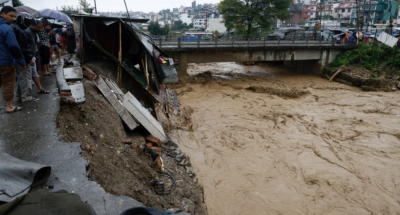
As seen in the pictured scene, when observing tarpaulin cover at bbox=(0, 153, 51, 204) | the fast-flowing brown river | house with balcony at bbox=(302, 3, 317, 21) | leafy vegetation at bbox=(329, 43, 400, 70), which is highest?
house with balcony at bbox=(302, 3, 317, 21)

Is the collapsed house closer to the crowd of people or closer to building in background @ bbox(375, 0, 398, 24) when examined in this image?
the crowd of people

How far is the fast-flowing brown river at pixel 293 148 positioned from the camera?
6.47 m

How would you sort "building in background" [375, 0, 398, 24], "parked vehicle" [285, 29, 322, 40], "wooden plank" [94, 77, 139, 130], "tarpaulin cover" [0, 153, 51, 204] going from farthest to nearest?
"building in background" [375, 0, 398, 24] < "parked vehicle" [285, 29, 322, 40] < "wooden plank" [94, 77, 139, 130] < "tarpaulin cover" [0, 153, 51, 204]

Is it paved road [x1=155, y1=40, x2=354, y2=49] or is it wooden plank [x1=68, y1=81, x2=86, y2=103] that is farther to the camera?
paved road [x1=155, y1=40, x2=354, y2=49]

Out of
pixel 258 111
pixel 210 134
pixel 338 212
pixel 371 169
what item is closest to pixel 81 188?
pixel 338 212

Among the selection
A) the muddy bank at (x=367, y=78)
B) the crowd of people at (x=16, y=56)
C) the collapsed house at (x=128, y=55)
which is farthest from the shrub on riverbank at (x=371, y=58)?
the crowd of people at (x=16, y=56)

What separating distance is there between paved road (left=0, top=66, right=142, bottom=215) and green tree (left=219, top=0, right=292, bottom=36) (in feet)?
80.6

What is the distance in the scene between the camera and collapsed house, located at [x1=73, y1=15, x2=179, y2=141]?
896 centimetres

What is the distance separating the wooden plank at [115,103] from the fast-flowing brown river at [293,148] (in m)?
2.28

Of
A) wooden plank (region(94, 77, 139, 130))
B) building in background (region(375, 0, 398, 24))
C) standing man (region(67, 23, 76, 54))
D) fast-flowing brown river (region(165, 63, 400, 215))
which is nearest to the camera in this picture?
fast-flowing brown river (region(165, 63, 400, 215))

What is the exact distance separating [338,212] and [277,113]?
719cm

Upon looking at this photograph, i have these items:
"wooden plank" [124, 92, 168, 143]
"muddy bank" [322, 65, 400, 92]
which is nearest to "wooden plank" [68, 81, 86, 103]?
"wooden plank" [124, 92, 168, 143]

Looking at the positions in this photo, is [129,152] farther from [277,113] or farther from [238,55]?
[238,55]

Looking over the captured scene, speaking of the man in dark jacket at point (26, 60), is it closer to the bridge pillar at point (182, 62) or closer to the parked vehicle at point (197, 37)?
the bridge pillar at point (182, 62)
